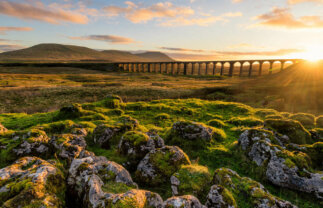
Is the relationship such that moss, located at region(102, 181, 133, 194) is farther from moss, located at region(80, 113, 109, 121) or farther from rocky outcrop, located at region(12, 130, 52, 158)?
moss, located at region(80, 113, 109, 121)

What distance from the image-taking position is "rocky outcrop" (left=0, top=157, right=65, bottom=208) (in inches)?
186

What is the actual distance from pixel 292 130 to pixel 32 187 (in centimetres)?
1519

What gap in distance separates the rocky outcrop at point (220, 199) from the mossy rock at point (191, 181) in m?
1.13

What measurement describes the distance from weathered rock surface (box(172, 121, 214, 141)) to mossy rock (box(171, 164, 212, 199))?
4.87 metres

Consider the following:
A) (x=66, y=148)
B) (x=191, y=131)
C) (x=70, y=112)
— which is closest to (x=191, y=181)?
(x=191, y=131)

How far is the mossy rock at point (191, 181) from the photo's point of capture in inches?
249

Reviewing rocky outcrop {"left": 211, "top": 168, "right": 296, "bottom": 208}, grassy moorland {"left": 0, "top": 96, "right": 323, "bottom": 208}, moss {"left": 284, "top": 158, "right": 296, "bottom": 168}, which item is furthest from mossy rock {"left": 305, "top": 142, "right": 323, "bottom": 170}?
rocky outcrop {"left": 211, "top": 168, "right": 296, "bottom": 208}

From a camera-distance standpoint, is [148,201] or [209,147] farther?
[209,147]

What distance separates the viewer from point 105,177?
20.0 ft

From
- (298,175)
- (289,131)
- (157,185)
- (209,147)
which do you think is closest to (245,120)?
(289,131)

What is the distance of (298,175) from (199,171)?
14.0 feet

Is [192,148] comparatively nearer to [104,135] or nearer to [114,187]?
[104,135]

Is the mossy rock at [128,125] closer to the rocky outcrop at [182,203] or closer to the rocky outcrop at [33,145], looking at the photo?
the rocky outcrop at [33,145]

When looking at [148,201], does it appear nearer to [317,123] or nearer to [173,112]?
[173,112]
